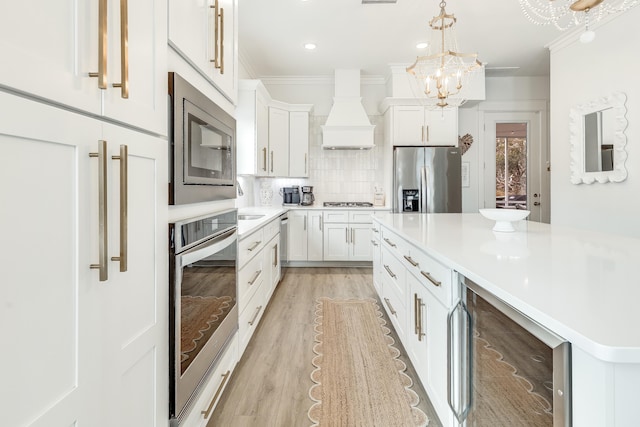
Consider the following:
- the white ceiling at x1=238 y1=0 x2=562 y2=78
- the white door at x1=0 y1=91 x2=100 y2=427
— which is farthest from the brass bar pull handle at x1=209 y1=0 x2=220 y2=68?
the white ceiling at x1=238 y1=0 x2=562 y2=78

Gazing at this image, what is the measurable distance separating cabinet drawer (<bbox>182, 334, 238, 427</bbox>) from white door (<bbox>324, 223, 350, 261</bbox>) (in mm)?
3096

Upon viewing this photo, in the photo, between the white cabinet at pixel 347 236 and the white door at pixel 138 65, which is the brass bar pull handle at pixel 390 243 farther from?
the white cabinet at pixel 347 236

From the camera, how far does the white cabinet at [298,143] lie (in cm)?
505

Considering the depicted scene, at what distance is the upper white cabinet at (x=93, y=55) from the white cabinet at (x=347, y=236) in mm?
3933

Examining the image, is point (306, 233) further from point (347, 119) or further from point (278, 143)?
point (347, 119)

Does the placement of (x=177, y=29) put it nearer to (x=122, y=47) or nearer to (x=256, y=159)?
(x=122, y=47)

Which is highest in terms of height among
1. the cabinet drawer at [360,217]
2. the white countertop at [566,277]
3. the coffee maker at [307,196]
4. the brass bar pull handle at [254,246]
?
the coffee maker at [307,196]

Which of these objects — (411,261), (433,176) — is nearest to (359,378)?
(411,261)

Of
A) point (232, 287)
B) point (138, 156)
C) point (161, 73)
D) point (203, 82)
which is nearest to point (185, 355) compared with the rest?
point (232, 287)

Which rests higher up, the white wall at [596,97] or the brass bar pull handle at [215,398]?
the white wall at [596,97]

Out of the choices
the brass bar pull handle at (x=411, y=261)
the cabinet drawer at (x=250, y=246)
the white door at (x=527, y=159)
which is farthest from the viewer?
the white door at (x=527, y=159)

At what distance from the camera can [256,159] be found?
13.3ft

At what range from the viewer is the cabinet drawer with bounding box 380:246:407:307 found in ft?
7.19

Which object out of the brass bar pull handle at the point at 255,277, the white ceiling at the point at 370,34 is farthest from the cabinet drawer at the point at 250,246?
the white ceiling at the point at 370,34
